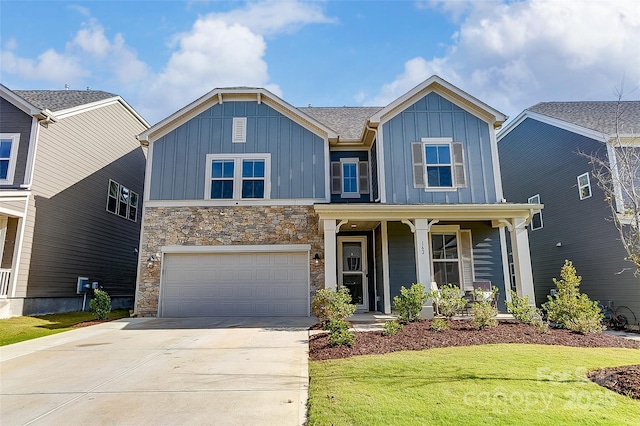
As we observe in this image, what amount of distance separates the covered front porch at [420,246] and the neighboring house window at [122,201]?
953 centimetres

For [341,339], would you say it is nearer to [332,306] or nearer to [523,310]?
[332,306]

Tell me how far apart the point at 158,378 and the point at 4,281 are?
892cm

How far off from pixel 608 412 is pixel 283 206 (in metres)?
9.43

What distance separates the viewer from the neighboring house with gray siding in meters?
10.9

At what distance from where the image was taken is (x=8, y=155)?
463 inches

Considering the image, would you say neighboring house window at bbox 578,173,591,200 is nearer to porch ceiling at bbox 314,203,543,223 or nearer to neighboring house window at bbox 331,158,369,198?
porch ceiling at bbox 314,203,543,223

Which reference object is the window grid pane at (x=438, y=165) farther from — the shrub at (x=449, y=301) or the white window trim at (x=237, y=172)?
the white window trim at (x=237, y=172)

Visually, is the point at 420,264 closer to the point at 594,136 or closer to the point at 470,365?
the point at 470,365

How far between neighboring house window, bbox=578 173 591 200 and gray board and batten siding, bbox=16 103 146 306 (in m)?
17.2

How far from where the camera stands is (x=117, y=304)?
1550 cm

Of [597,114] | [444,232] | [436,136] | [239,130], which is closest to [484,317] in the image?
[444,232]

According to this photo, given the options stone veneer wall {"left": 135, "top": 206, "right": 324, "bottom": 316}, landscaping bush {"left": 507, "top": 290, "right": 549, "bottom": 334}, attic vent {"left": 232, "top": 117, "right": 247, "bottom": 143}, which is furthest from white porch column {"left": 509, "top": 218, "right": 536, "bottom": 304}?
attic vent {"left": 232, "top": 117, "right": 247, "bottom": 143}

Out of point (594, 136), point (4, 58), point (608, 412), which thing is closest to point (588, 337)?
point (608, 412)

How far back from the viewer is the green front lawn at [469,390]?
11.2 feet
